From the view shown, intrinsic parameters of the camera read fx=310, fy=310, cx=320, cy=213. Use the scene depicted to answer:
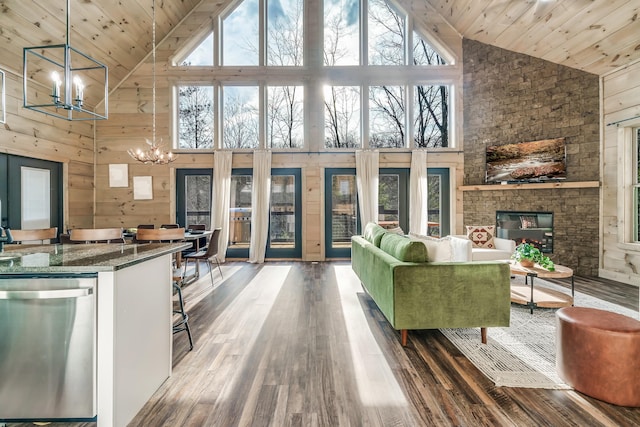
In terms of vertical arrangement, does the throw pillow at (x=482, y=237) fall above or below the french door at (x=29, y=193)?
below

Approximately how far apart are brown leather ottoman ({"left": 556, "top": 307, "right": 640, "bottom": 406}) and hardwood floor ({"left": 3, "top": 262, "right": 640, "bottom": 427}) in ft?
0.29

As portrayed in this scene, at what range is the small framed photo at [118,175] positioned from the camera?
6516 mm

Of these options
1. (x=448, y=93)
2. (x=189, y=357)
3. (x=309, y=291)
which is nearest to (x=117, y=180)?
(x=309, y=291)

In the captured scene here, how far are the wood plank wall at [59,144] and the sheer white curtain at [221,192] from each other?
2.53m

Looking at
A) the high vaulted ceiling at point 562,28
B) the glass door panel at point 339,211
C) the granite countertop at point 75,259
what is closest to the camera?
the granite countertop at point 75,259

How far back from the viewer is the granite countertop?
4.91 feet

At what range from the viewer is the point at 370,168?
6508 mm

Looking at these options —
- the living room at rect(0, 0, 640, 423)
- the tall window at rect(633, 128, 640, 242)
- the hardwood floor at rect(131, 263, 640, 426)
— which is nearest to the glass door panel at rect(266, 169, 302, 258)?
the living room at rect(0, 0, 640, 423)

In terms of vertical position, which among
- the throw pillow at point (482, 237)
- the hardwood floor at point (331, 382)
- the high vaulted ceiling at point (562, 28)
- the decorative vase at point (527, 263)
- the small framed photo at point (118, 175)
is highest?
the high vaulted ceiling at point (562, 28)

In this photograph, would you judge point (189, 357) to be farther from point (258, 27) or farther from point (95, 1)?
point (258, 27)

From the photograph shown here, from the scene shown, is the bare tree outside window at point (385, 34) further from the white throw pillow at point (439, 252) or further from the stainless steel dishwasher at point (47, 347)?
the stainless steel dishwasher at point (47, 347)

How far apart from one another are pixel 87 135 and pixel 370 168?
5828 mm

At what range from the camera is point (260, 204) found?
21.4ft

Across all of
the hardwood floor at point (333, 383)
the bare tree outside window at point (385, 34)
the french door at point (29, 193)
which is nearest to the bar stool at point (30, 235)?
the hardwood floor at point (333, 383)
